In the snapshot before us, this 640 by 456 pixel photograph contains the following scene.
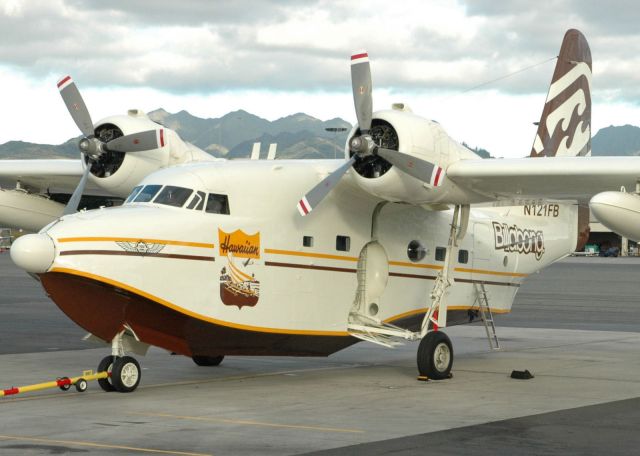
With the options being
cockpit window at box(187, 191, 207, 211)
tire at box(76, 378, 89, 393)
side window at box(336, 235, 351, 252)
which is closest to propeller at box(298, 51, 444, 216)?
side window at box(336, 235, 351, 252)

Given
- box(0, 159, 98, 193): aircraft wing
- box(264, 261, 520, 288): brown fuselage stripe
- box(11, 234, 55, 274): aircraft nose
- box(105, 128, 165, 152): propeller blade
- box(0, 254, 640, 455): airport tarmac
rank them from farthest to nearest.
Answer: box(0, 159, 98, 193): aircraft wing → box(105, 128, 165, 152): propeller blade → box(264, 261, 520, 288): brown fuselage stripe → box(11, 234, 55, 274): aircraft nose → box(0, 254, 640, 455): airport tarmac

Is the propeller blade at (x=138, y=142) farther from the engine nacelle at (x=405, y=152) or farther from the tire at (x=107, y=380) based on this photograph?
the tire at (x=107, y=380)

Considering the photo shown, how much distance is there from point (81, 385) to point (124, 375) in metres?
0.59

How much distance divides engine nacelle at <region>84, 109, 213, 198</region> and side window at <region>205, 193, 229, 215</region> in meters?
2.65

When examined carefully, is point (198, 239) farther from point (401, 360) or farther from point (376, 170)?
point (401, 360)

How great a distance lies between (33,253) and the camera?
1255 cm

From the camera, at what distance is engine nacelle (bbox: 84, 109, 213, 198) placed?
56.2 ft

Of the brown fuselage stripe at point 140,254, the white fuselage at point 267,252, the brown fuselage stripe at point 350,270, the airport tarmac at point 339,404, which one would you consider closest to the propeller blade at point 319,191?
the white fuselage at point 267,252

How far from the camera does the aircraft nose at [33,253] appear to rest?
12.5 metres

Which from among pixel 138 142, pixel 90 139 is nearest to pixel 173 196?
pixel 138 142

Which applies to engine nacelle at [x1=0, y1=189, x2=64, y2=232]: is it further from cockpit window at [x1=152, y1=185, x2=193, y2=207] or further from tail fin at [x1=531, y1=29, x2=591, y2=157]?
tail fin at [x1=531, y1=29, x2=591, y2=157]

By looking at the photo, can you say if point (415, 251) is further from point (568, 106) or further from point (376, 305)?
point (568, 106)

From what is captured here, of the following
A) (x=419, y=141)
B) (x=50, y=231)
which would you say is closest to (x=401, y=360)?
(x=419, y=141)

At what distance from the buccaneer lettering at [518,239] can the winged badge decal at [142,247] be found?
7.86m
